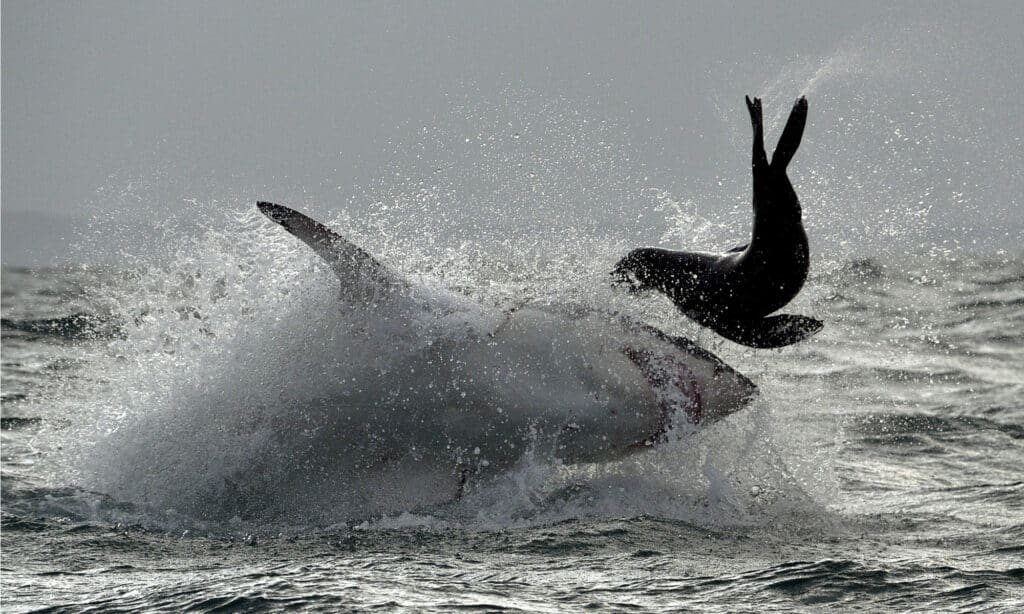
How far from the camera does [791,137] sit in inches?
265

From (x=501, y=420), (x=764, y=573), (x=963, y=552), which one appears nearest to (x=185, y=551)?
(x=501, y=420)

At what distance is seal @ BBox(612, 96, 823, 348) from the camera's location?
685 centimetres

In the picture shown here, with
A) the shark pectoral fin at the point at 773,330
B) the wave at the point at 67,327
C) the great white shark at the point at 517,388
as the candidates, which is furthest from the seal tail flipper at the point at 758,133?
the wave at the point at 67,327

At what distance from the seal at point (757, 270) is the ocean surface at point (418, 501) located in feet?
1.56

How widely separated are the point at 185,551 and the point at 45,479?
2584 millimetres

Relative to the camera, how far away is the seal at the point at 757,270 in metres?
6.85

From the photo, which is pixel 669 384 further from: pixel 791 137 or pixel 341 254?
pixel 341 254

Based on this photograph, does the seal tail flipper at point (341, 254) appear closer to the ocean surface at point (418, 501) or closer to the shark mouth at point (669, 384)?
the ocean surface at point (418, 501)

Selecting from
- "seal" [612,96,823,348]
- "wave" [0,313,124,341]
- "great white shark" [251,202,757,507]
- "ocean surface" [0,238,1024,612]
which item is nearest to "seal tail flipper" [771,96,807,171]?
"seal" [612,96,823,348]

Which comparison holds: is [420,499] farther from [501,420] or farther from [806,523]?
[806,523]

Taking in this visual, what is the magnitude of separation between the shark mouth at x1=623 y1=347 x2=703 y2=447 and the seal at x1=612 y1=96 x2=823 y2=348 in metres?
0.43

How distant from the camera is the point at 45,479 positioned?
9.15m

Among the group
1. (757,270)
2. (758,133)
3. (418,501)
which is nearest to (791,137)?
(758,133)

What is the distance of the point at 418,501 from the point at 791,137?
3554 mm
